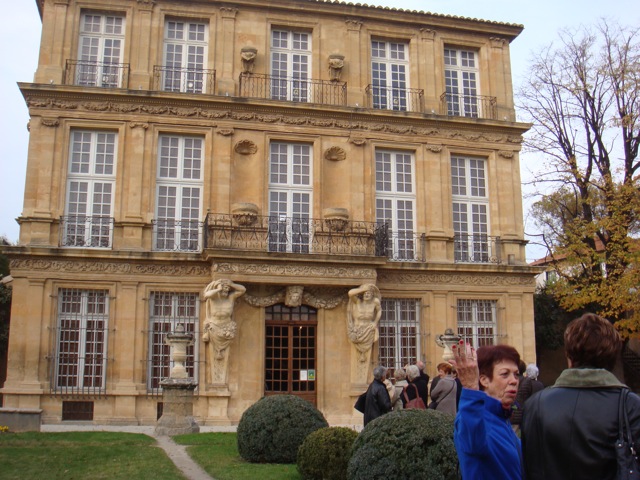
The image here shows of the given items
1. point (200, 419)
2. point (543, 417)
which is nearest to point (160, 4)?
point (200, 419)

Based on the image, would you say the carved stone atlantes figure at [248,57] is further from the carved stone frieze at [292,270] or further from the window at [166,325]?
the window at [166,325]

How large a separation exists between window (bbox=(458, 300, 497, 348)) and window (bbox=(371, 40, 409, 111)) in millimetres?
6973

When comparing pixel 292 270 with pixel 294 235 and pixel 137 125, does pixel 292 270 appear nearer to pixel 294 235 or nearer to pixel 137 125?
pixel 294 235

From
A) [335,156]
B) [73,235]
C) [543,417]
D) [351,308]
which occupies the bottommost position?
[543,417]

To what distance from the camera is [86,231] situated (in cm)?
2019

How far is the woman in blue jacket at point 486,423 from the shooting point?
3668 mm

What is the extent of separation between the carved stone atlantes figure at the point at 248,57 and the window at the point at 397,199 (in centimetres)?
499

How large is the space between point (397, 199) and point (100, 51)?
34.5 feet

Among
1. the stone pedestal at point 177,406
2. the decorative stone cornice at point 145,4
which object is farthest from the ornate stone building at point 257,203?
the stone pedestal at point 177,406

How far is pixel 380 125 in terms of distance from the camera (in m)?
22.5

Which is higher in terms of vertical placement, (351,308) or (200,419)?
(351,308)

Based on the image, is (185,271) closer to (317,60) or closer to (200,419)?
(200,419)

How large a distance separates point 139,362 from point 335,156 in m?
8.80

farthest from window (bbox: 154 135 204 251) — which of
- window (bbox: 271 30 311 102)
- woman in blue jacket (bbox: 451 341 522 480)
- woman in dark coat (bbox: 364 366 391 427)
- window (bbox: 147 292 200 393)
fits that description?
woman in blue jacket (bbox: 451 341 522 480)
